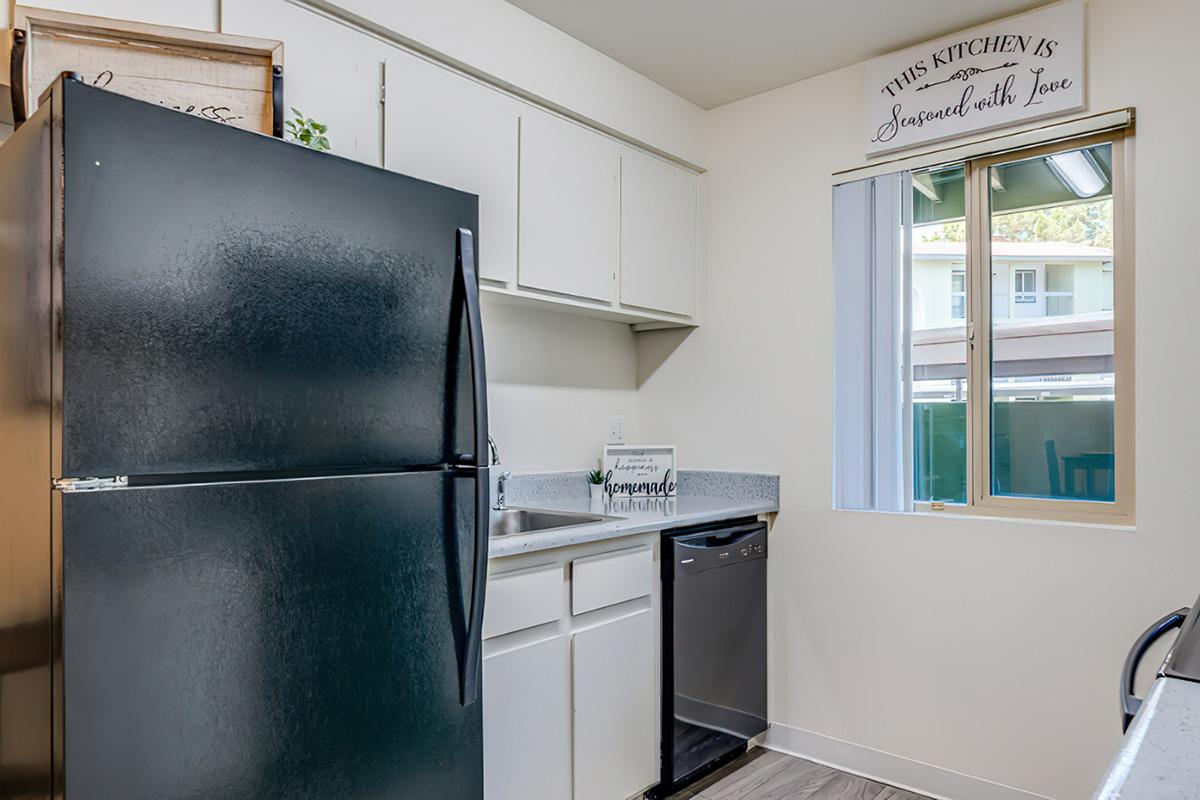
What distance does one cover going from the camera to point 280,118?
1442 millimetres

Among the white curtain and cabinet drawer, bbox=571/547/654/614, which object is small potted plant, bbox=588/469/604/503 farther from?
the white curtain

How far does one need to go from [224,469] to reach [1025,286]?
2455 millimetres

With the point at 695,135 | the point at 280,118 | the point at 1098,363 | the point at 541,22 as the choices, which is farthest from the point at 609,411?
the point at 280,118

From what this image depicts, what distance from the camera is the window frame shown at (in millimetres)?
2264

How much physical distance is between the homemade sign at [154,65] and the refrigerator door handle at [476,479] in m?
0.44

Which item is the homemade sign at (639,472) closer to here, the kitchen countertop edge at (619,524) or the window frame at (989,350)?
the kitchen countertop edge at (619,524)

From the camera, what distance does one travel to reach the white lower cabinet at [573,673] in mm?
1904

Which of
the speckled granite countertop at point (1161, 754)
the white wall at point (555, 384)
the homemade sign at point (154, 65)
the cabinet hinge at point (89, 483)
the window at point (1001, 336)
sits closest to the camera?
the speckled granite countertop at point (1161, 754)

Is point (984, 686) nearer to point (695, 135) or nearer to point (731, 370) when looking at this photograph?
point (731, 370)

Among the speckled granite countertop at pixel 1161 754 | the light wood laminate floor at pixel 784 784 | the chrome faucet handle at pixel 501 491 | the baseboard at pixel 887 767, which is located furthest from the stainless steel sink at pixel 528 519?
the speckled granite countertop at pixel 1161 754

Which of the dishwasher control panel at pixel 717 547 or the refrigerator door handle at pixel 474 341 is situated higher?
the refrigerator door handle at pixel 474 341

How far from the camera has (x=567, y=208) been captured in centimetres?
258

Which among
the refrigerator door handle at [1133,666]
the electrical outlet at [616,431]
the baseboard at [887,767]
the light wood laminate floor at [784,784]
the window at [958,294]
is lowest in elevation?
the light wood laminate floor at [784,784]

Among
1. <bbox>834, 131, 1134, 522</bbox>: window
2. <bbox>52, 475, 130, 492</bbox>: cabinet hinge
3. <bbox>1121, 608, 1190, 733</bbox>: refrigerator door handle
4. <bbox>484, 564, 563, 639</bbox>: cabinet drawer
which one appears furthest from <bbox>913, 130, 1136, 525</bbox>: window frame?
<bbox>52, 475, 130, 492</bbox>: cabinet hinge
